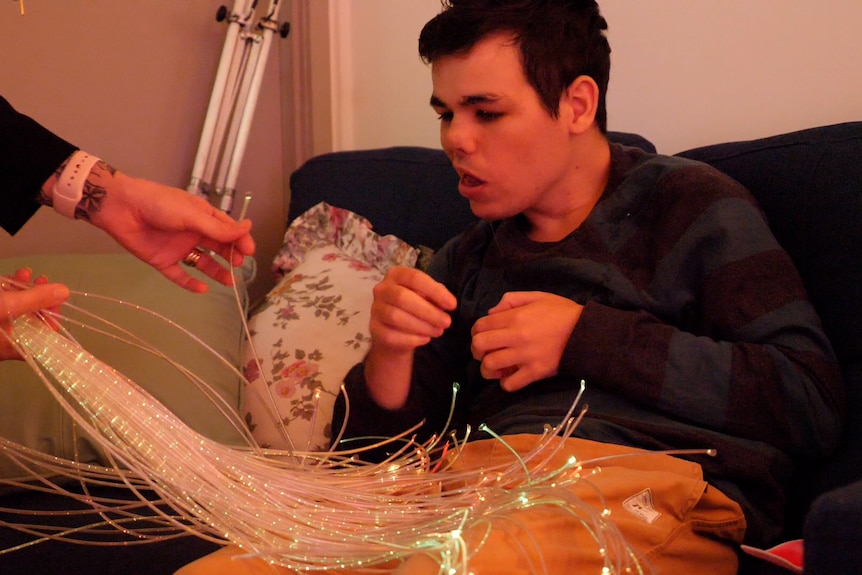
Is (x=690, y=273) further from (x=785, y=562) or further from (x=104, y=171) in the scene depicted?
(x=104, y=171)

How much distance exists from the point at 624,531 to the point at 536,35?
2.26ft

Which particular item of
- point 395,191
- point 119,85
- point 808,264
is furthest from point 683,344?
point 119,85

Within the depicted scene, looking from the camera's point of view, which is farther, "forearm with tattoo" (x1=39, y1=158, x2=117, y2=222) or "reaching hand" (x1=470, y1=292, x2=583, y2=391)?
"forearm with tattoo" (x1=39, y1=158, x2=117, y2=222)

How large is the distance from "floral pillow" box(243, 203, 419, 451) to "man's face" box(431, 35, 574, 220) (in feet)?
1.35

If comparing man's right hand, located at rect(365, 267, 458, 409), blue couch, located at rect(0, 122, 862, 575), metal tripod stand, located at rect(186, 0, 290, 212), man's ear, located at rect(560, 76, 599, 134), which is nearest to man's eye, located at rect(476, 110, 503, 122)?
A: man's ear, located at rect(560, 76, 599, 134)

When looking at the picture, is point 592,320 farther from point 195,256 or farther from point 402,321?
point 195,256

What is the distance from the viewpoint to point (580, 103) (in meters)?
1.16

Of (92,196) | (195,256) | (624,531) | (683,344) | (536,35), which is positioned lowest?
(624,531)

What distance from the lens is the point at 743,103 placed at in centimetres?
141

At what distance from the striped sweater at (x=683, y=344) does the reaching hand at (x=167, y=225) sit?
0.90ft

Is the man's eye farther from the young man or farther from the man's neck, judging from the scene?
the man's neck

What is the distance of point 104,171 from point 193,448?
46 cm

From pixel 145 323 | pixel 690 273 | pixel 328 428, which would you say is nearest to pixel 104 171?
pixel 145 323

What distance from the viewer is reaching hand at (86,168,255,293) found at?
1015 mm
